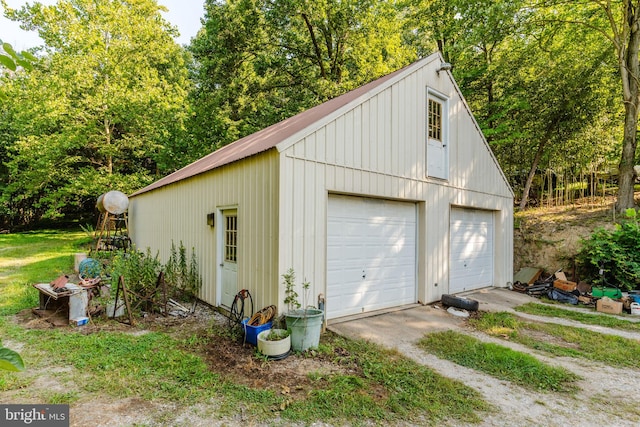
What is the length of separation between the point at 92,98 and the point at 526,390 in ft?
63.6

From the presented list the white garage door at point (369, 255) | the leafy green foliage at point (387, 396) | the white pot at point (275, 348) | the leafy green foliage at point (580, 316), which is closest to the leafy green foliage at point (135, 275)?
the white pot at point (275, 348)

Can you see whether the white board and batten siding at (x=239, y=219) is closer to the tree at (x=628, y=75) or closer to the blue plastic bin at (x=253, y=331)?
the blue plastic bin at (x=253, y=331)

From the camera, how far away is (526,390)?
371 centimetres

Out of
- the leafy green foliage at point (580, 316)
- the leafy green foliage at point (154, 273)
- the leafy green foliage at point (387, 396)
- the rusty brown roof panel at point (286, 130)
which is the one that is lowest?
the leafy green foliage at point (580, 316)

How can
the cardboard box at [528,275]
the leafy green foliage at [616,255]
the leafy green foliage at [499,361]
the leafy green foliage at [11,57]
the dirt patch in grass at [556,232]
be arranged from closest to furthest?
the leafy green foliage at [11,57], the leafy green foliage at [499,361], the leafy green foliage at [616,255], the cardboard box at [528,275], the dirt patch in grass at [556,232]

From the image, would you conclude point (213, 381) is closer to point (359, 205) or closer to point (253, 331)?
point (253, 331)

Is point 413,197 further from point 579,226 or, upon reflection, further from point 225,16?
point 225,16

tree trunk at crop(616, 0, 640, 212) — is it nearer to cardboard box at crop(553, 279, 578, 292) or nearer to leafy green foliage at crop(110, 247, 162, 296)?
cardboard box at crop(553, 279, 578, 292)

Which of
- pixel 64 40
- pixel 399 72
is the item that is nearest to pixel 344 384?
pixel 399 72

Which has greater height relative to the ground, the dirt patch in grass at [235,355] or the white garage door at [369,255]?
the white garage door at [369,255]

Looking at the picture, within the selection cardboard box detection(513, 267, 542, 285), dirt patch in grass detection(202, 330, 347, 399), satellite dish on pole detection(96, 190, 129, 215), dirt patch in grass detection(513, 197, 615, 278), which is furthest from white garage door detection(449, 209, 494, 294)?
satellite dish on pole detection(96, 190, 129, 215)

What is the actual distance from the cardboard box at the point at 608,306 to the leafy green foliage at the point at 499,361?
13.5 ft

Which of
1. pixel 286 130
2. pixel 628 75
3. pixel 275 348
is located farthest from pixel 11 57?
pixel 628 75

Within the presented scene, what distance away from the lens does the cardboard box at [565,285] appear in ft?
27.0
